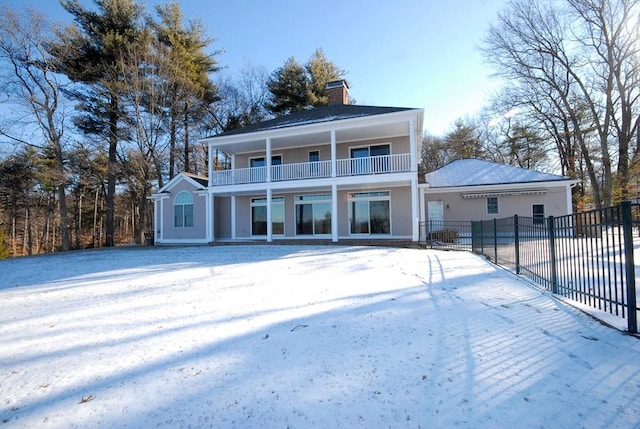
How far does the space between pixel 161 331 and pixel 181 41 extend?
2680cm

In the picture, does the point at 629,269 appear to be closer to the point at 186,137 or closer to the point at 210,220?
the point at 210,220

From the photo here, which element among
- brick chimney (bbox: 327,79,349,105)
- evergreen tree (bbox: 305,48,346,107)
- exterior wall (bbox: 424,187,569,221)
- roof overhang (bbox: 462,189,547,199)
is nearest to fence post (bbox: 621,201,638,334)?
exterior wall (bbox: 424,187,569,221)

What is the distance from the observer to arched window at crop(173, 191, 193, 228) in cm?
1845

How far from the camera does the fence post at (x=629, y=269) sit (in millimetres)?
3488

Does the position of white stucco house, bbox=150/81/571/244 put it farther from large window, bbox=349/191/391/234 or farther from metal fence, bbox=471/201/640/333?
metal fence, bbox=471/201/640/333

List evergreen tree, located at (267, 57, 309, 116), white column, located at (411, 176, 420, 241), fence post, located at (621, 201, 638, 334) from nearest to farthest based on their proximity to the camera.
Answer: fence post, located at (621, 201, 638, 334), white column, located at (411, 176, 420, 241), evergreen tree, located at (267, 57, 309, 116)

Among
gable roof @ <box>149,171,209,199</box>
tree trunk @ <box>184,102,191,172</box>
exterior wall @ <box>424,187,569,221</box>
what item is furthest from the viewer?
tree trunk @ <box>184,102,191,172</box>

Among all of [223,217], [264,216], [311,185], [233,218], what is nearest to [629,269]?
[311,185]

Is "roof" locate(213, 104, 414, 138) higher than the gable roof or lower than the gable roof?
higher

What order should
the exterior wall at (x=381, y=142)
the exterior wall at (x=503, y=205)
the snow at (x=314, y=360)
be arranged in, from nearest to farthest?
the snow at (x=314, y=360)
the exterior wall at (x=381, y=142)
the exterior wall at (x=503, y=205)

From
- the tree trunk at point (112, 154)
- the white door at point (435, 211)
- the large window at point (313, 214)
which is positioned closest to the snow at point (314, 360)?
the large window at point (313, 214)

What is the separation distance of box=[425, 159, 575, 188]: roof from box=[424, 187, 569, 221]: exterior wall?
2.42ft

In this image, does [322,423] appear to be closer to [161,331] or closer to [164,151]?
[161,331]

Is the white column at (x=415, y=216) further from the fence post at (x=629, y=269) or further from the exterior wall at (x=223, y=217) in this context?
the exterior wall at (x=223, y=217)
